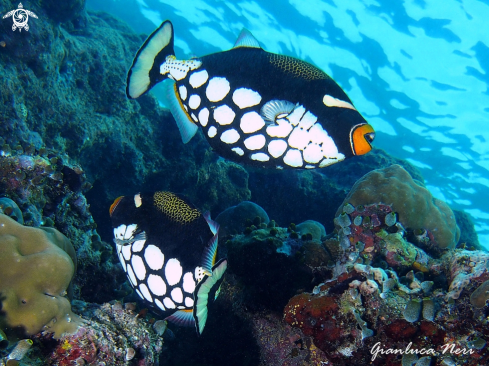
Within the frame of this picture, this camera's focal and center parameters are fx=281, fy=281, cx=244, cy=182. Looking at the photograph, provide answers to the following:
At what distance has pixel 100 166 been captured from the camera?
→ 8.12 metres

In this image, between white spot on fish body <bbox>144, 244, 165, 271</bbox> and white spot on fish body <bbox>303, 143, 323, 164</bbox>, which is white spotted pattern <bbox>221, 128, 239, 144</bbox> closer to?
white spot on fish body <bbox>303, 143, 323, 164</bbox>

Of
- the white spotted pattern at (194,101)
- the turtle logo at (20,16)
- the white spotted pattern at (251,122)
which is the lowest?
the turtle logo at (20,16)

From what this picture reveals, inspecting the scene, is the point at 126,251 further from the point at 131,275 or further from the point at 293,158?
the point at 293,158

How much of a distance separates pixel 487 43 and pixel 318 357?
21303mm

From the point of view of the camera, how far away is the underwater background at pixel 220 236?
2359 mm

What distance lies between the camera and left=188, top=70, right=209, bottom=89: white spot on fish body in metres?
2.19

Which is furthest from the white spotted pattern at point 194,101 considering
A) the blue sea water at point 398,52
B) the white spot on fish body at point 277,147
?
the blue sea water at point 398,52

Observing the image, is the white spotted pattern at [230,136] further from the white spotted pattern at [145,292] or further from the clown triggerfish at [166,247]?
the white spotted pattern at [145,292]

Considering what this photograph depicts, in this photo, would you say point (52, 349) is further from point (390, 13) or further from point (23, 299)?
point (390, 13)

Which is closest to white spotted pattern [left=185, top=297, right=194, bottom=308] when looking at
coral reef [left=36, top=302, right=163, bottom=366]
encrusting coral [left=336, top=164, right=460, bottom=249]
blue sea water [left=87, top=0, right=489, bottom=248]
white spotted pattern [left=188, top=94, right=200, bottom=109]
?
coral reef [left=36, top=302, right=163, bottom=366]

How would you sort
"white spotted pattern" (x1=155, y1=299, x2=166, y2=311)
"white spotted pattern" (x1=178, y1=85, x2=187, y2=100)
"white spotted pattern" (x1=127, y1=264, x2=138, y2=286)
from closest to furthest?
1. "white spotted pattern" (x1=178, y1=85, x2=187, y2=100)
2. "white spotted pattern" (x1=155, y1=299, x2=166, y2=311)
3. "white spotted pattern" (x1=127, y1=264, x2=138, y2=286)

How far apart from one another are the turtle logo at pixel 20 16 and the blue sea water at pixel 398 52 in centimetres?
1579

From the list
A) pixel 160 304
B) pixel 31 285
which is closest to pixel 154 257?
pixel 160 304

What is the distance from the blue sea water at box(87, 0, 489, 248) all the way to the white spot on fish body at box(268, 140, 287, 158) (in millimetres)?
18851
